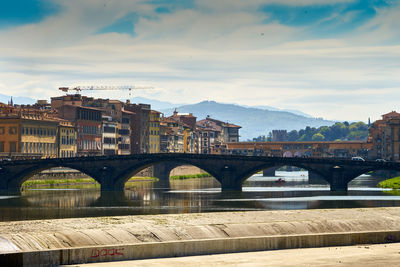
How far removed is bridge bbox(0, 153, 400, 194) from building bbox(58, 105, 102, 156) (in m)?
46.2

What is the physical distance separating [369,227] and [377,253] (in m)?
6.36

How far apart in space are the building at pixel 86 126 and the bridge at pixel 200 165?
4622 cm

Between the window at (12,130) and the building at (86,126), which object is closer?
the window at (12,130)

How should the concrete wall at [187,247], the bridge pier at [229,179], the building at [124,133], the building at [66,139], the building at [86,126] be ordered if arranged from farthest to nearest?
1. the building at [124,133]
2. the building at [86,126]
3. the building at [66,139]
4. the bridge pier at [229,179]
5. the concrete wall at [187,247]

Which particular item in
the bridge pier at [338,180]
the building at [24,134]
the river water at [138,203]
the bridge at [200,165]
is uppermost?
the building at [24,134]

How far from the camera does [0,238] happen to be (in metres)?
30.9

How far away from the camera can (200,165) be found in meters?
123

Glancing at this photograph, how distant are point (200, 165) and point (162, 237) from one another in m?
Answer: 87.6

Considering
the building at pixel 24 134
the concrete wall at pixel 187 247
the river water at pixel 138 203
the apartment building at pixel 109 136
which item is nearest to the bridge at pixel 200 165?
the river water at pixel 138 203

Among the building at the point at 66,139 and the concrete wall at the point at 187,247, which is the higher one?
the building at the point at 66,139

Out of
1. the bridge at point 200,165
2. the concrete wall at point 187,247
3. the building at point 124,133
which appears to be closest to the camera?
the concrete wall at point 187,247

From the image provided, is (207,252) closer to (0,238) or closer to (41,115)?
(0,238)

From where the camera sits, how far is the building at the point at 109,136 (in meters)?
181

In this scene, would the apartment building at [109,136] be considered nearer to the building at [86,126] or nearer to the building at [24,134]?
the building at [86,126]
